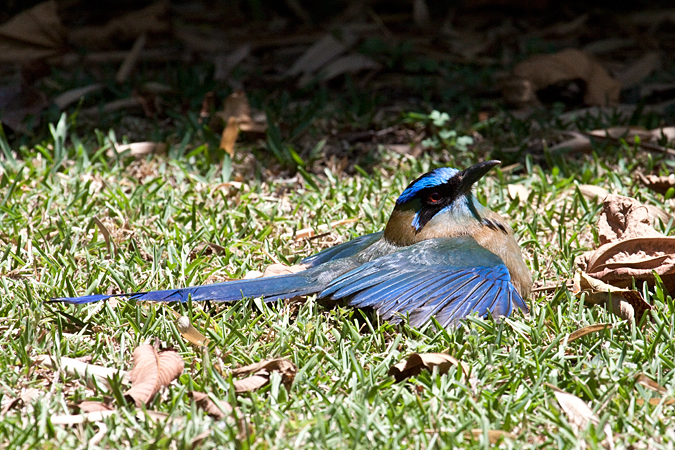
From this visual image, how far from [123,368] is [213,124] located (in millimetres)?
3090

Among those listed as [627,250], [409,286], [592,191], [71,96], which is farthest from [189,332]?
[71,96]

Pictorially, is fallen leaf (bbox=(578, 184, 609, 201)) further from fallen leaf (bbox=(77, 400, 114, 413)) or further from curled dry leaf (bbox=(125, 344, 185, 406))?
fallen leaf (bbox=(77, 400, 114, 413))

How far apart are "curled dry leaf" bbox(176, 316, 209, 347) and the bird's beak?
1.51 metres

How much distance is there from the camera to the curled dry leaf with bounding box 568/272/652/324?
Result: 366cm

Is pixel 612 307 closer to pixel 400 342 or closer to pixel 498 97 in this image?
pixel 400 342

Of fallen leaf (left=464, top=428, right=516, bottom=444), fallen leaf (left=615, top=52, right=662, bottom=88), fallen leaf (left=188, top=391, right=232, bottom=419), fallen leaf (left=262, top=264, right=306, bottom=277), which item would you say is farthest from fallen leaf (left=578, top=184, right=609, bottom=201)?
fallen leaf (left=188, top=391, right=232, bottom=419)

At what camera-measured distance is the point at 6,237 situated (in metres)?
4.50

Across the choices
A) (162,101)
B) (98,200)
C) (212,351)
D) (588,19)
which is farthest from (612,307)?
(588,19)

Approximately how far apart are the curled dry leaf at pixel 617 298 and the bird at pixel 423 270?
31 centimetres

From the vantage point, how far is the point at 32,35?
23.3 ft

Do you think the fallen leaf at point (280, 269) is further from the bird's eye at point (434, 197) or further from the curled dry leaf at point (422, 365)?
the curled dry leaf at point (422, 365)

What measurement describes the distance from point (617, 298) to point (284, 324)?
61.0 inches

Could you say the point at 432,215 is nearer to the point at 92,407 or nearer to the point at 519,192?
the point at 519,192

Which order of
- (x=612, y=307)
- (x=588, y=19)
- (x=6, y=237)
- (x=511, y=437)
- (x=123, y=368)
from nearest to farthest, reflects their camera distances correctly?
(x=511, y=437) → (x=123, y=368) → (x=612, y=307) → (x=6, y=237) → (x=588, y=19)
